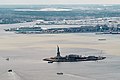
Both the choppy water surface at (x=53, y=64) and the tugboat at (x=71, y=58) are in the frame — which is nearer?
the choppy water surface at (x=53, y=64)

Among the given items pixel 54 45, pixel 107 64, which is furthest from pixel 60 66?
pixel 54 45

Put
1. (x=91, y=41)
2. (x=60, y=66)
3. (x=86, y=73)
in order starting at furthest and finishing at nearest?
(x=91, y=41) < (x=60, y=66) < (x=86, y=73)

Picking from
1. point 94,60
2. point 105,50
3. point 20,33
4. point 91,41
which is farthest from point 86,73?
point 20,33

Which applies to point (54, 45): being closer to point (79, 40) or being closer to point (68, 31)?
point (79, 40)

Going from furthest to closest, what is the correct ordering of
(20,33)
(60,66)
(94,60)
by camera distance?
(20,33) → (94,60) → (60,66)

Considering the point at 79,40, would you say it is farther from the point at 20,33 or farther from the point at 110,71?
the point at 110,71

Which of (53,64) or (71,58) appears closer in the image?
(53,64)

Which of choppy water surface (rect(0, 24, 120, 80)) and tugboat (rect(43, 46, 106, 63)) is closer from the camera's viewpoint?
choppy water surface (rect(0, 24, 120, 80))

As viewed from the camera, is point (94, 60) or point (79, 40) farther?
point (79, 40)

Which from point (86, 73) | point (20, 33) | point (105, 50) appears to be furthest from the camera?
point (20, 33)
